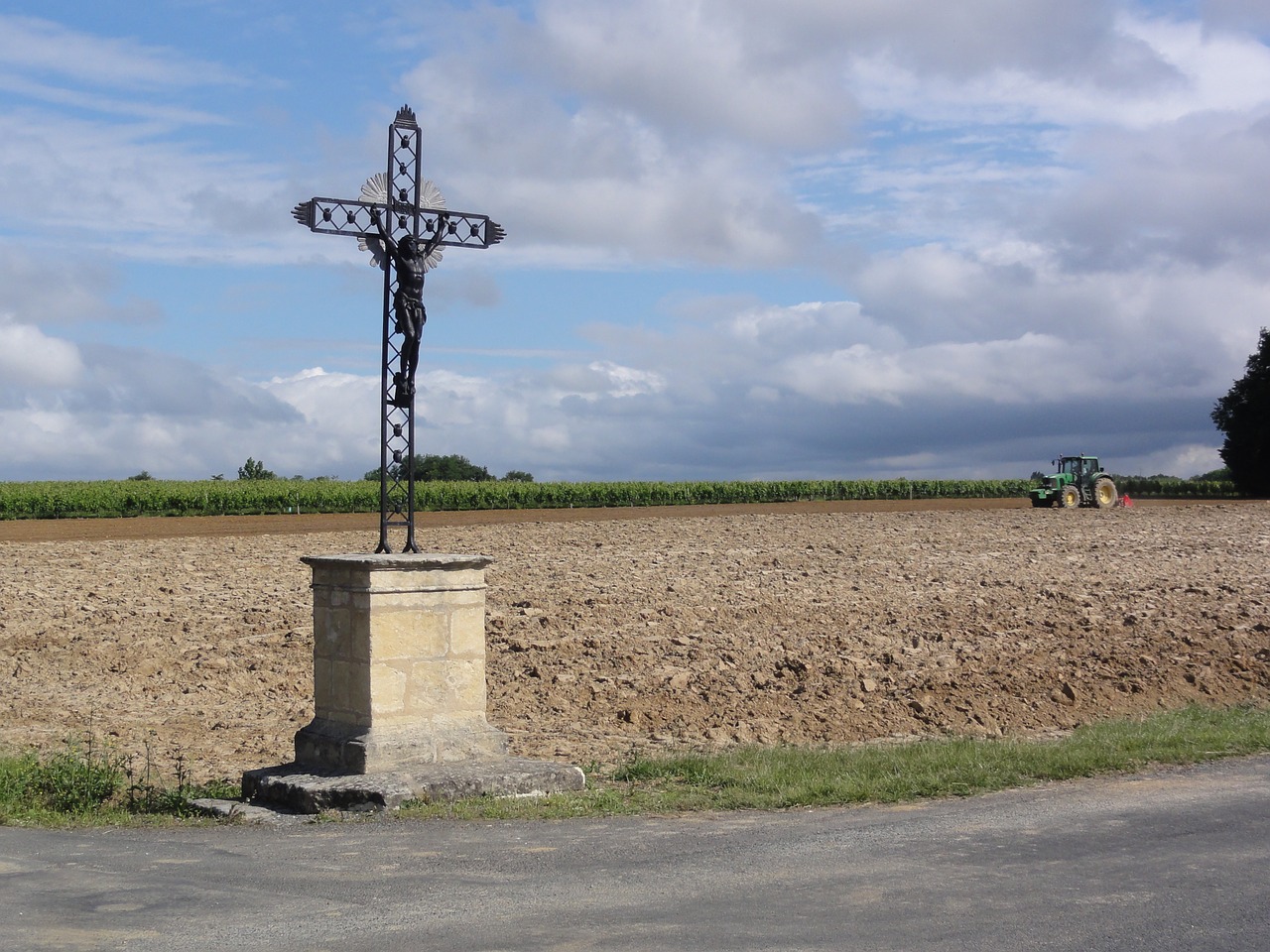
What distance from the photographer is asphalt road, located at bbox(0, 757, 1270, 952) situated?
5.63 meters

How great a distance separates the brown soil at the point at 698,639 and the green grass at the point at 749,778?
1284 mm

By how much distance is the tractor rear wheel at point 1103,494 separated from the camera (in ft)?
138

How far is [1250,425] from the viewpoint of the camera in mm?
64812

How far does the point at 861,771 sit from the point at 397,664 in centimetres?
359

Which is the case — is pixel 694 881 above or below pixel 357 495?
below

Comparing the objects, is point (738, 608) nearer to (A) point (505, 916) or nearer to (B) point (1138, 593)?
(B) point (1138, 593)

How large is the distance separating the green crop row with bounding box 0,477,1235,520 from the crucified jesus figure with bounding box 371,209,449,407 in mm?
41891

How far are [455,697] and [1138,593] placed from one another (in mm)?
14118

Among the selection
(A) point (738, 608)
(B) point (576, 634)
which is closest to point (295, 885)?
(B) point (576, 634)

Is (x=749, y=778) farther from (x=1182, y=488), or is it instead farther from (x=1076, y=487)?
(x=1182, y=488)

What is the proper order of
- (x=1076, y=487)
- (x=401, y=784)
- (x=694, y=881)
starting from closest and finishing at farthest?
1. (x=694, y=881)
2. (x=401, y=784)
3. (x=1076, y=487)

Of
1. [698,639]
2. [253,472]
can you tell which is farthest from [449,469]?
[698,639]

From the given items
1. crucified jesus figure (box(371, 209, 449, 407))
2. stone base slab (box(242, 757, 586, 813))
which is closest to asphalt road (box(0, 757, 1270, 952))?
stone base slab (box(242, 757, 586, 813))

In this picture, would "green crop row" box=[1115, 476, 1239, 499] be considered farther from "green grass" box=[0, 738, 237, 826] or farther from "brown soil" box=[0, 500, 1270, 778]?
"green grass" box=[0, 738, 237, 826]
